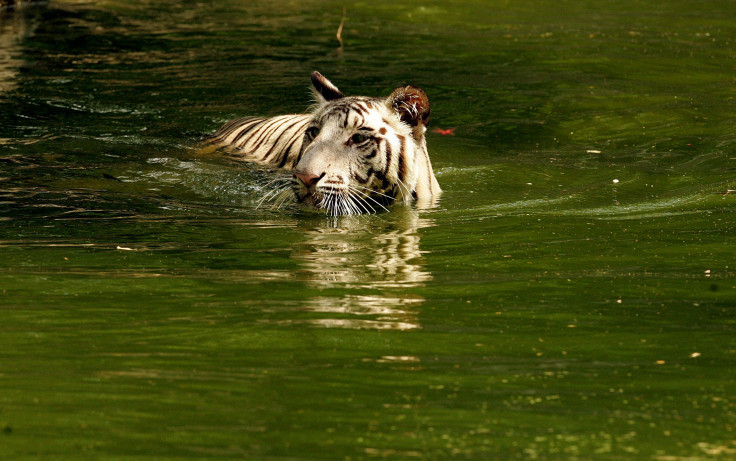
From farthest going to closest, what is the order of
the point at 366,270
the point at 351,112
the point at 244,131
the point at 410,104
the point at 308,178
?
the point at 244,131
the point at 410,104
the point at 351,112
the point at 308,178
the point at 366,270

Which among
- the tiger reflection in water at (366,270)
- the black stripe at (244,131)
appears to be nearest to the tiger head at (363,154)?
the tiger reflection in water at (366,270)

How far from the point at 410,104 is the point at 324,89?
1.98 ft

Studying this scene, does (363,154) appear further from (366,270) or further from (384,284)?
(384,284)

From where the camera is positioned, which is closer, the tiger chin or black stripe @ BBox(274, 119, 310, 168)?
the tiger chin

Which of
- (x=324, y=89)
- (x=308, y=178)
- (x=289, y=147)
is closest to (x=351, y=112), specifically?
(x=324, y=89)

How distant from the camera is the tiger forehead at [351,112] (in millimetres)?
6004

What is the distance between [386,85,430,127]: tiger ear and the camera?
6.14 metres

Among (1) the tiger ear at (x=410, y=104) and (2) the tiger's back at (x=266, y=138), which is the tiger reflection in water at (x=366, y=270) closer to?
(1) the tiger ear at (x=410, y=104)

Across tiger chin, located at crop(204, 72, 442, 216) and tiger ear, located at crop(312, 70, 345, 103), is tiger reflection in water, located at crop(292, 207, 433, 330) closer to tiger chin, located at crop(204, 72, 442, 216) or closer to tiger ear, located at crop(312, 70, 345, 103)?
tiger chin, located at crop(204, 72, 442, 216)

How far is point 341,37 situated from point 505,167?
21.6 feet

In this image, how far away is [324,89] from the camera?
644 cm

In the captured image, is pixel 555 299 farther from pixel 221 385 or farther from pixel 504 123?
pixel 504 123

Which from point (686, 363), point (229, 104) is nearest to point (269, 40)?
point (229, 104)

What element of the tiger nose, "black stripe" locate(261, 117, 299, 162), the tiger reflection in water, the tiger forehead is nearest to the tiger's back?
"black stripe" locate(261, 117, 299, 162)
